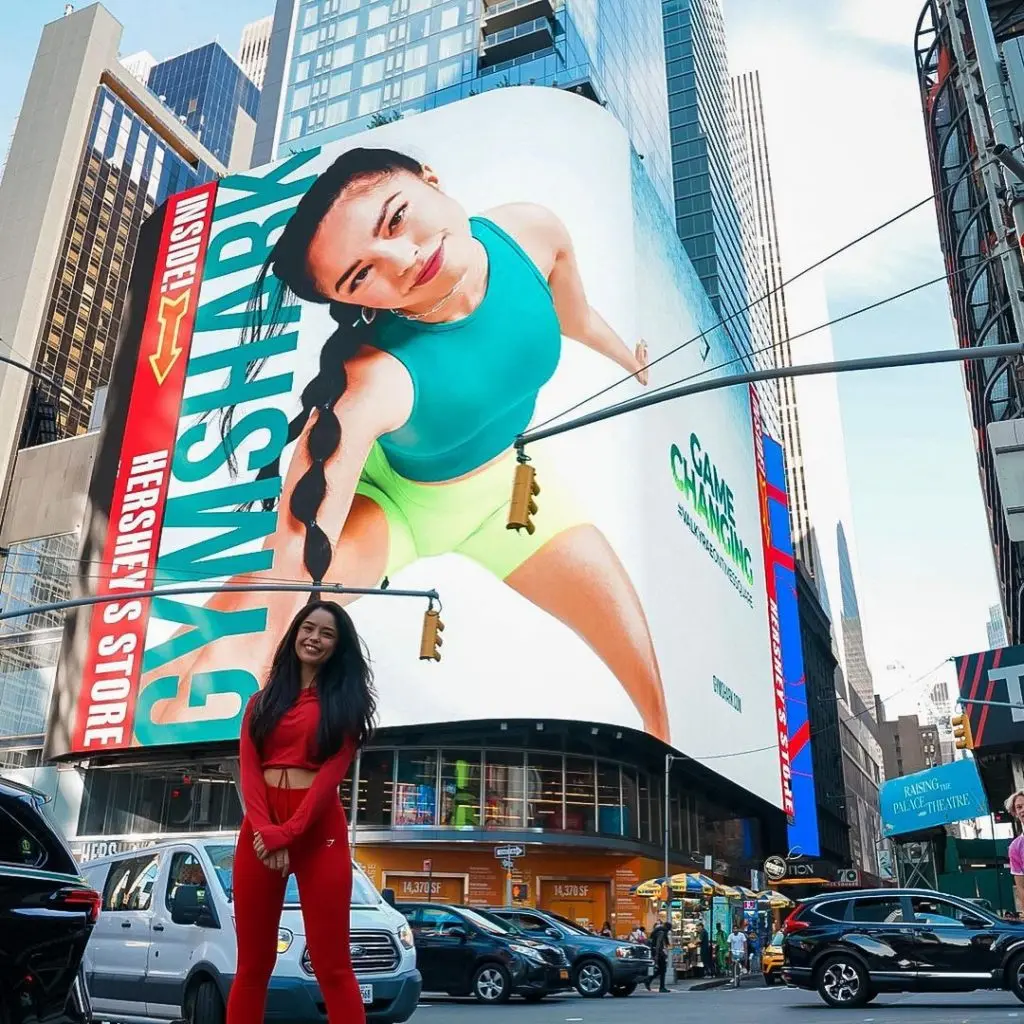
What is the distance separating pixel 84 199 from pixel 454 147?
188 ft

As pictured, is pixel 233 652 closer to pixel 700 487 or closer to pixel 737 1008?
pixel 700 487

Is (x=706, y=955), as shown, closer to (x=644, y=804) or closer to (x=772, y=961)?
(x=772, y=961)

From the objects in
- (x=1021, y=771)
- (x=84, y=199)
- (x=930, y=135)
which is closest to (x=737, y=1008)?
(x=1021, y=771)

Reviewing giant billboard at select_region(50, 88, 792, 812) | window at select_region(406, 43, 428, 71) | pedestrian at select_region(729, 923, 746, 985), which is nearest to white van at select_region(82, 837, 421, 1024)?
pedestrian at select_region(729, 923, 746, 985)

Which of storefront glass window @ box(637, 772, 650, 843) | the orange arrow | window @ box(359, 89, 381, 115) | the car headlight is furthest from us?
window @ box(359, 89, 381, 115)

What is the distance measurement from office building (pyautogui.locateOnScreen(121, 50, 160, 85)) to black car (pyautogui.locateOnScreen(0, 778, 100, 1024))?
574 ft

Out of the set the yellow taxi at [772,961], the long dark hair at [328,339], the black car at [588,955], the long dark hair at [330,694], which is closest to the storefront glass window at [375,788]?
the long dark hair at [328,339]

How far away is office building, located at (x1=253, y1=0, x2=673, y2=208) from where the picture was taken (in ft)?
189

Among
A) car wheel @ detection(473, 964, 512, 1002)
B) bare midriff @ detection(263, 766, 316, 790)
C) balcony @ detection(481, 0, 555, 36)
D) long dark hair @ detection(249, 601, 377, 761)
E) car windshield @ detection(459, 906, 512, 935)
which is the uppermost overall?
balcony @ detection(481, 0, 555, 36)

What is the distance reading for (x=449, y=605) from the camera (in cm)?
3741

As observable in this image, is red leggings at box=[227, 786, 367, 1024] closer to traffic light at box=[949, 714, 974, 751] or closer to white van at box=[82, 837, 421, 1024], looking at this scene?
white van at box=[82, 837, 421, 1024]

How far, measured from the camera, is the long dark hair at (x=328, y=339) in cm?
3916

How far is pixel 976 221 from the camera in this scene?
3991 cm

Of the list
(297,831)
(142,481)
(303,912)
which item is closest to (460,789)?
(142,481)
